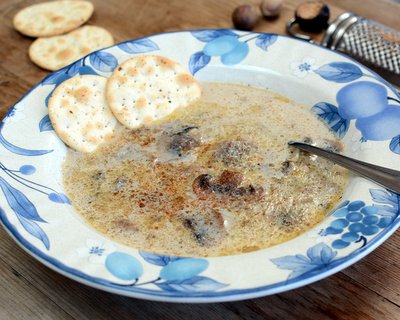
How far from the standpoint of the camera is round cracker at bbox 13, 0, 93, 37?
3.05 m

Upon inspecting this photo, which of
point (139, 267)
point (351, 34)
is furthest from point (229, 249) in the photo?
point (351, 34)

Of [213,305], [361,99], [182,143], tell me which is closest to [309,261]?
[213,305]

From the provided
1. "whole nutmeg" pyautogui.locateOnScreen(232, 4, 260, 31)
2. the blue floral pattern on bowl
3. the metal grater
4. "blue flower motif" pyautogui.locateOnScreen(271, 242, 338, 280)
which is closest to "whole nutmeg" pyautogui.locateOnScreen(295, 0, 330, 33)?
the metal grater

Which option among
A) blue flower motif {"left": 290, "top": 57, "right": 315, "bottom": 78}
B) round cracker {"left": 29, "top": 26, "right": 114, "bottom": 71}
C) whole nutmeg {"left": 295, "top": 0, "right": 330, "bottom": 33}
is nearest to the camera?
blue flower motif {"left": 290, "top": 57, "right": 315, "bottom": 78}

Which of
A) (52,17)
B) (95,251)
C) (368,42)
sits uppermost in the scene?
(368,42)

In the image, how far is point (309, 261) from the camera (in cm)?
157

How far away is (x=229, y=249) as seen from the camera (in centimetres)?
173

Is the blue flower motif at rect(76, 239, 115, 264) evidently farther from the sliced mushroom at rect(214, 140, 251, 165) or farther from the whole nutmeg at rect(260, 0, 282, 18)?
the whole nutmeg at rect(260, 0, 282, 18)

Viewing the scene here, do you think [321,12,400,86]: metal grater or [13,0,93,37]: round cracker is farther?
[13,0,93,37]: round cracker

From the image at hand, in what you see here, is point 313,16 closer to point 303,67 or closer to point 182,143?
point 303,67

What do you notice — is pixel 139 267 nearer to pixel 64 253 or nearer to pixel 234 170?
pixel 64 253

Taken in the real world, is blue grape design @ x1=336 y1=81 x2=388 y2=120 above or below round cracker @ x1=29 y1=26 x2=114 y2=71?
above

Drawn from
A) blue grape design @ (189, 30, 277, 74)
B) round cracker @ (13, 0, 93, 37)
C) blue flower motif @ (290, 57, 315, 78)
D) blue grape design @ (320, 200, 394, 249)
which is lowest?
round cracker @ (13, 0, 93, 37)

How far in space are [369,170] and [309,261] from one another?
0.45 meters
